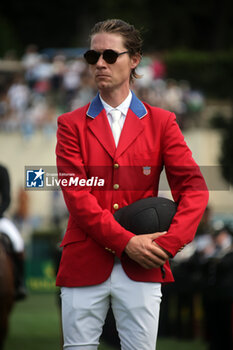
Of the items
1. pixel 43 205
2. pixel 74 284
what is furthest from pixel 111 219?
pixel 43 205

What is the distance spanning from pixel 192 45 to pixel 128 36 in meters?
38.3

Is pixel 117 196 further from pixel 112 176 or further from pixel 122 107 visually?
pixel 122 107

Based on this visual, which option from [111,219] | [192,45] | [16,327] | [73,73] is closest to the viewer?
[111,219]

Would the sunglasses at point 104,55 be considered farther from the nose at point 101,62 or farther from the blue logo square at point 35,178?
the blue logo square at point 35,178

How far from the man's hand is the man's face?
30.5 inches

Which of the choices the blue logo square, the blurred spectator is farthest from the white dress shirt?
the blurred spectator

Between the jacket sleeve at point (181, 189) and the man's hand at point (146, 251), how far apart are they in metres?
0.03

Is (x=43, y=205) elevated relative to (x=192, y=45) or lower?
lower

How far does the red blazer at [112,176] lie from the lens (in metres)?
3.79

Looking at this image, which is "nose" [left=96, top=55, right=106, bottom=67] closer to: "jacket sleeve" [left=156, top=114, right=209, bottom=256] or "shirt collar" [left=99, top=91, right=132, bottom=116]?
"shirt collar" [left=99, top=91, right=132, bottom=116]

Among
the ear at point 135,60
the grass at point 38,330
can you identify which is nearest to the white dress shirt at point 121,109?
the ear at point 135,60

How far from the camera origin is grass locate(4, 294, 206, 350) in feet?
32.7

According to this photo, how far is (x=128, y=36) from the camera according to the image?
13.0ft

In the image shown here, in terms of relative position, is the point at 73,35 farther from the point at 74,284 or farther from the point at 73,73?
the point at 74,284
